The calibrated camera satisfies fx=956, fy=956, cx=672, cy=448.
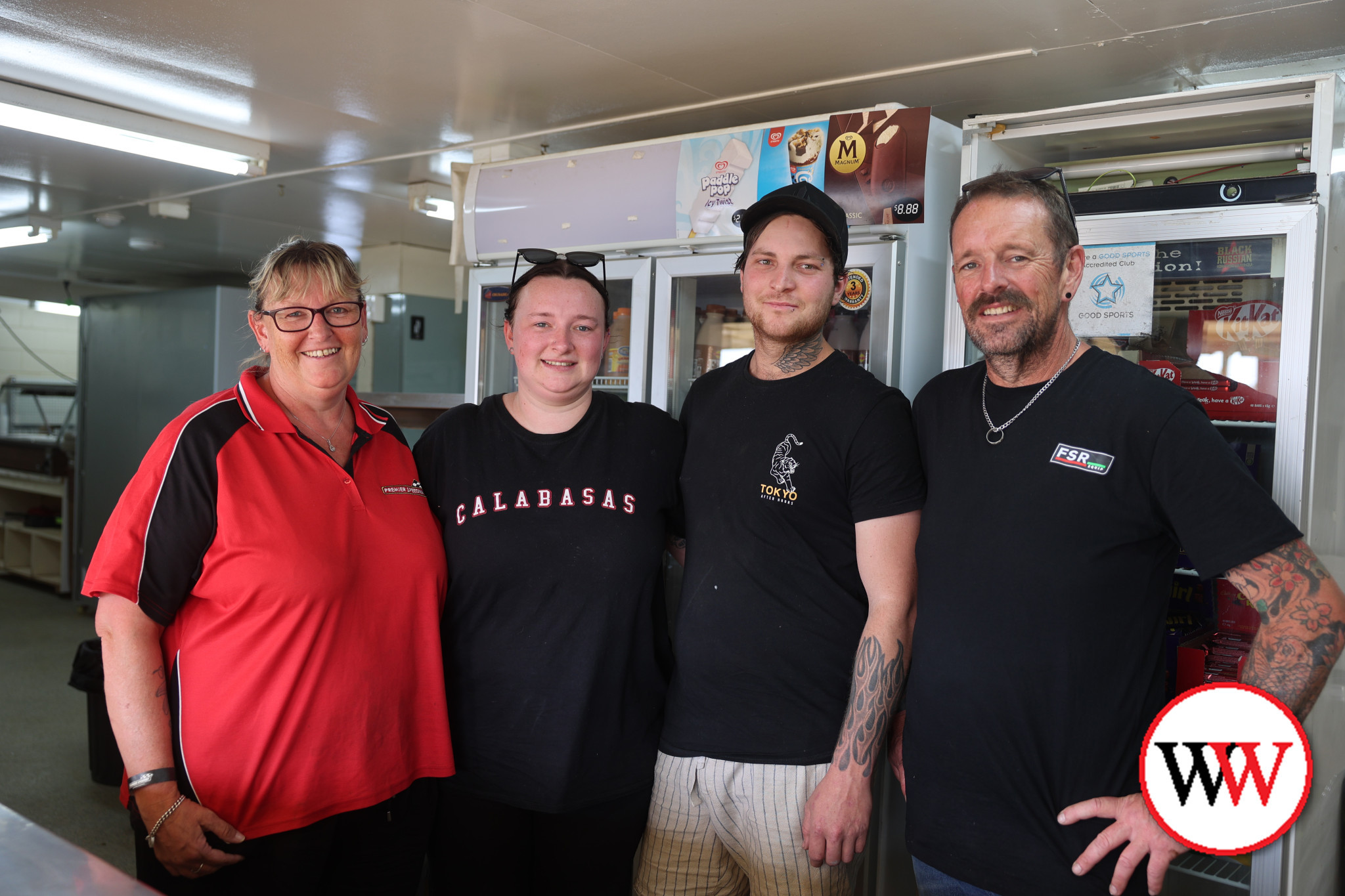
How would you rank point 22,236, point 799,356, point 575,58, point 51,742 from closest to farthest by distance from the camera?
1. point 799,356
2. point 575,58
3. point 51,742
4. point 22,236

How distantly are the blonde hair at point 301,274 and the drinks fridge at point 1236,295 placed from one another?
142cm

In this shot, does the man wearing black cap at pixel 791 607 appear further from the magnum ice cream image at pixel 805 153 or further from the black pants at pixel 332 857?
the magnum ice cream image at pixel 805 153

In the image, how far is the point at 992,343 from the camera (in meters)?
1.67

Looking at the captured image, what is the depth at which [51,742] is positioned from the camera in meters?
4.61

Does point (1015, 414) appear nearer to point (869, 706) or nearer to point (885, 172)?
point (869, 706)

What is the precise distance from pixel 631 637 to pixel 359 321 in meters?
0.83

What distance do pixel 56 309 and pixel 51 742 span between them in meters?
9.01

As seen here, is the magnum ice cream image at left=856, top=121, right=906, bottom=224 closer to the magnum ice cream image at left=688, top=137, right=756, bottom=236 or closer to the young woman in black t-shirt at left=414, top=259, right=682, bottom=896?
the magnum ice cream image at left=688, top=137, right=756, bottom=236

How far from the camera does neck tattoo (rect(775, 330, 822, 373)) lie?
191 cm

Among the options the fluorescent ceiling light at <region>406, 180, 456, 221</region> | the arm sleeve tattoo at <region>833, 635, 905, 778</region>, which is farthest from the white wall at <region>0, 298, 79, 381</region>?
the arm sleeve tattoo at <region>833, 635, 905, 778</region>

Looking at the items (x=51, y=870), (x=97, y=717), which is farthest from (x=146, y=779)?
(x=97, y=717)

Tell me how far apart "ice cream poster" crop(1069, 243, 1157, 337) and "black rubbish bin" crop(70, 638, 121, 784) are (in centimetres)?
387

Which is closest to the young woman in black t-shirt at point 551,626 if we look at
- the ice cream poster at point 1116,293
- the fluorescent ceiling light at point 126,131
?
the ice cream poster at point 1116,293

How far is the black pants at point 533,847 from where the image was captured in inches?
73.5
